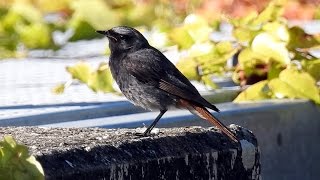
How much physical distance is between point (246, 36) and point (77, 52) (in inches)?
51.1

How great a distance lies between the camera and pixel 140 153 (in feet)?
10.8

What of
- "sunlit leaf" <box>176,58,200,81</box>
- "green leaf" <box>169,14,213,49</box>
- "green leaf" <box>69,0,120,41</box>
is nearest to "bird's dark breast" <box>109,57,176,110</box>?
"sunlit leaf" <box>176,58,200,81</box>

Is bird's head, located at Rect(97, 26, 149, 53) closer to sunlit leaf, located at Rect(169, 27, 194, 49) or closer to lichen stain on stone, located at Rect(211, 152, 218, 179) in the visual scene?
lichen stain on stone, located at Rect(211, 152, 218, 179)

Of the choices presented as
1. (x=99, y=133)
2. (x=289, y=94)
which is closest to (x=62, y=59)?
(x=289, y=94)

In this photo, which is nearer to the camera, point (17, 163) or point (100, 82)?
point (17, 163)

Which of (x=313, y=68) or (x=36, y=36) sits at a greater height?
(x=36, y=36)

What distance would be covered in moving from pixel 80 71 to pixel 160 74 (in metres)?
1.35

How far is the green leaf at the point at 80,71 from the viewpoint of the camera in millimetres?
5449

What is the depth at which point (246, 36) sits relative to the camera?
19.0 feet

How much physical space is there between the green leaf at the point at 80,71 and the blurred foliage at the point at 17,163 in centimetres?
268

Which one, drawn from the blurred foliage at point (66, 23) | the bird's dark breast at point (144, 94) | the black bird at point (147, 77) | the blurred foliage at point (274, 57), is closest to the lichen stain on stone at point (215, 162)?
the black bird at point (147, 77)

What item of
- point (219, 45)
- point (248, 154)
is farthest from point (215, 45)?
point (248, 154)

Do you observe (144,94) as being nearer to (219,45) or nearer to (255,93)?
(255,93)

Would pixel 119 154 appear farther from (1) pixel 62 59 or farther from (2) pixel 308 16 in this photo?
(2) pixel 308 16
